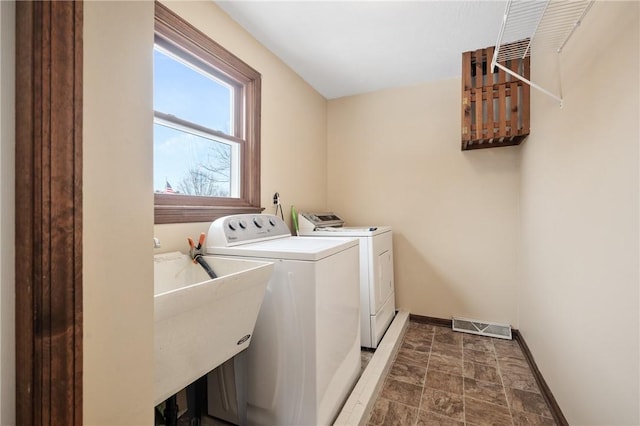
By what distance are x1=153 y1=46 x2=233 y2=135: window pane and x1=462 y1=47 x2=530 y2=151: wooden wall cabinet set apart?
6.27ft

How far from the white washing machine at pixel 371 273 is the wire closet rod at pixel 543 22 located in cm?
140

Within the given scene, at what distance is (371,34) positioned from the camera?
2.07m

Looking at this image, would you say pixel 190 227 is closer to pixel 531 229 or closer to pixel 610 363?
pixel 610 363

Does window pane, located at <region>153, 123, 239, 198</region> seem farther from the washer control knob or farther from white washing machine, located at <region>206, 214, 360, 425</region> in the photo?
white washing machine, located at <region>206, 214, 360, 425</region>

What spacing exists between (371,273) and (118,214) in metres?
1.93

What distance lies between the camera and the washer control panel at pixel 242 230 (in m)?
1.56

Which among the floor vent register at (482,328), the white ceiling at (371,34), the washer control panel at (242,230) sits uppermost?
the white ceiling at (371,34)

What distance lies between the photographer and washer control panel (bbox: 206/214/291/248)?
1558 mm

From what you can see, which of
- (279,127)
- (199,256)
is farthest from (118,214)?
A: (279,127)

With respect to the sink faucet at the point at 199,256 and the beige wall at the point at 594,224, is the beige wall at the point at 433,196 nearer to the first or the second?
the beige wall at the point at 594,224

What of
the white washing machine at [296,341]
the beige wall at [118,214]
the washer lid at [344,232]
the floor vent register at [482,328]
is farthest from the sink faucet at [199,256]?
the floor vent register at [482,328]

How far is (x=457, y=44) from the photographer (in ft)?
7.22

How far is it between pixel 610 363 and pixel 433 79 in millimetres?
2548

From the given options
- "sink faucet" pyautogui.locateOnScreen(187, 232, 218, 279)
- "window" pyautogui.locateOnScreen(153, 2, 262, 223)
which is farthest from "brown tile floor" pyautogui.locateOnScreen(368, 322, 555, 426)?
"window" pyautogui.locateOnScreen(153, 2, 262, 223)
